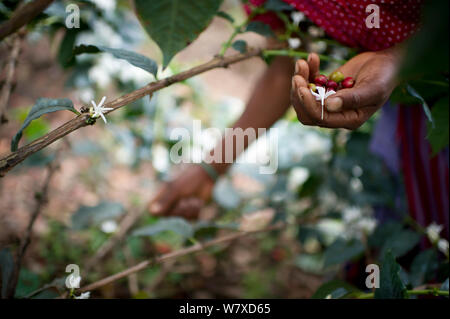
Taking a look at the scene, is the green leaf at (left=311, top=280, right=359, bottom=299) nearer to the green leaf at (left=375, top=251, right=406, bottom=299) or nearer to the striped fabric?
the green leaf at (left=375, top=251, right=406, bottom=299)

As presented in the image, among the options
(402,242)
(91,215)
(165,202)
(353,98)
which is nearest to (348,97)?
(353,98)

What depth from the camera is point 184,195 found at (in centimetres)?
98

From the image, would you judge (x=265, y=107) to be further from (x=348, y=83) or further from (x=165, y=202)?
(x=348, y=83)

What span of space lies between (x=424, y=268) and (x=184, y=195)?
561 millimetres

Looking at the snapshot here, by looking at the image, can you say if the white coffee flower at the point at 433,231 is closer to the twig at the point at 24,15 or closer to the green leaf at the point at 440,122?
the green leaf at the point at 440,122

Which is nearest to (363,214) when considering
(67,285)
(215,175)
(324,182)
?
(324,182)

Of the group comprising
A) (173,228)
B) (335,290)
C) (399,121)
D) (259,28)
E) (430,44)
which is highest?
(259,28)

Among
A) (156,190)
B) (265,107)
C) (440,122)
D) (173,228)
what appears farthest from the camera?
(156,190)

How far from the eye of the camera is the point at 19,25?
47 cm

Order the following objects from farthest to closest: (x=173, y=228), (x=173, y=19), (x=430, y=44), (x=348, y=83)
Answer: (x=173, y=228) < (x=348, y=83) < (x=173, y=19) < (x=430, y=44)

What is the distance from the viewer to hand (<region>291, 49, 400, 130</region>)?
17.5 inches

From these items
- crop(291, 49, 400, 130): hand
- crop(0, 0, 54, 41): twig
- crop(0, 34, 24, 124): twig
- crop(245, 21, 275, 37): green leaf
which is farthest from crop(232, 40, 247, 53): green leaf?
crop(0, 34, 24, 124): twig

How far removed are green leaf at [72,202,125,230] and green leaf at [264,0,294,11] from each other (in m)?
0.65

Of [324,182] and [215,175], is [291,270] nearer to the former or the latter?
[324,182]
